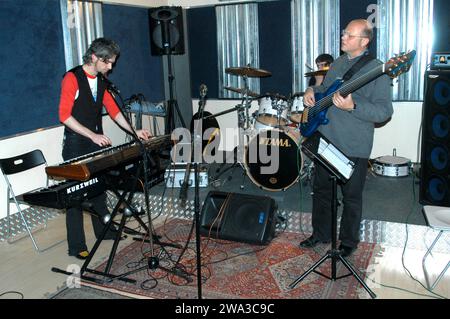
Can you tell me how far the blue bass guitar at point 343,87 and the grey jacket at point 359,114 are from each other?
10 cm

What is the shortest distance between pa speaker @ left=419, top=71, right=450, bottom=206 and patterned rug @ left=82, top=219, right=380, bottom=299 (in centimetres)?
77

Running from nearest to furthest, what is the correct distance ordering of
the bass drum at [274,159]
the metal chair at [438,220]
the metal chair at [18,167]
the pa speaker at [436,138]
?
the metal chair at [438,220] < the pa speaker at [436,138] < the metal chair at [18,167] < the bass drum at [274,159]

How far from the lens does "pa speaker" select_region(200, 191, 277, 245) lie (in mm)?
4070

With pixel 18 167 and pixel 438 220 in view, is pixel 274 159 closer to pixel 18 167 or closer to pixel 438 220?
pixel 438 220

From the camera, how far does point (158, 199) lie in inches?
201

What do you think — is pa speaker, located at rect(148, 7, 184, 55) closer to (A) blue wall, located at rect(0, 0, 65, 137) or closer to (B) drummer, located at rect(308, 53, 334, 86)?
(A) blue wall, located at rect(0, 0, 65, 137)

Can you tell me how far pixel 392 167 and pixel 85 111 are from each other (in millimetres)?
3396

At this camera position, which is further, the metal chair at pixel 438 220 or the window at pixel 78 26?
the window at pixel 78 26

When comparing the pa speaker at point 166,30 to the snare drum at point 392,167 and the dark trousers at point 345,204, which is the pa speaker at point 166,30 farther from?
the dark trousers at point 345,204

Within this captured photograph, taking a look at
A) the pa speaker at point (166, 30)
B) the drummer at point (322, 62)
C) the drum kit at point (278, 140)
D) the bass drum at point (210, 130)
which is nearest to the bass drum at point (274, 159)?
the drum kit at point (278, 140)

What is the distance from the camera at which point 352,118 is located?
138 inches

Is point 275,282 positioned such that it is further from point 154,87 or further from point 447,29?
point 154,87

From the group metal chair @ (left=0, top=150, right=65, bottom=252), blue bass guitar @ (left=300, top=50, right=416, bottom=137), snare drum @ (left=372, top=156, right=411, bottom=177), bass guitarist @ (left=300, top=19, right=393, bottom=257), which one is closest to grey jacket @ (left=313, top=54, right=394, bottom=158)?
bass guitarist @ (left=300, top=19, right=393, bottom=257)

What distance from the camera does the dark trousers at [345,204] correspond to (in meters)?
3.61
